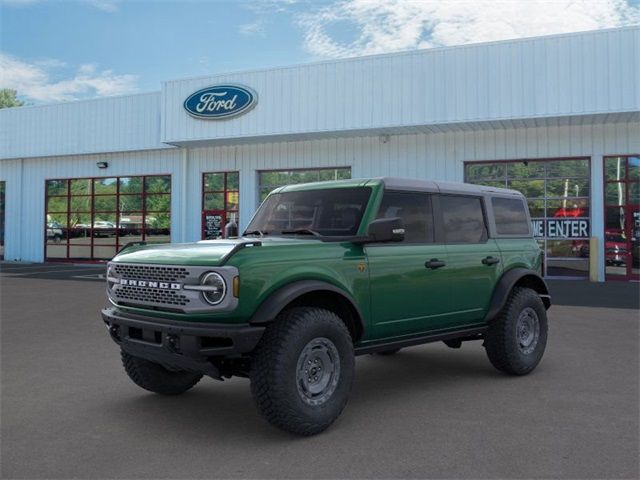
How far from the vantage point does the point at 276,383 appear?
4.11 metres

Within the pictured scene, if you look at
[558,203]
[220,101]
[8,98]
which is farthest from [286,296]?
[8,98]

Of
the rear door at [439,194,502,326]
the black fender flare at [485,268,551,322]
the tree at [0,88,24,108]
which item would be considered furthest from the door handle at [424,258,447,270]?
the tree at [0,88,24,108]

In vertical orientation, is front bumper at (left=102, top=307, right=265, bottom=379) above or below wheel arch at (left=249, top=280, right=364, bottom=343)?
below

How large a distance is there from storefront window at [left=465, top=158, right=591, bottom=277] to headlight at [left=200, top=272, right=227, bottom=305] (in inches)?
607

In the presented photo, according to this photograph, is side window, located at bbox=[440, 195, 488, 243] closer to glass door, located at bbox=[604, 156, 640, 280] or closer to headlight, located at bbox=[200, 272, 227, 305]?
headlight, located at bbox=[200, 272, 227, 305]

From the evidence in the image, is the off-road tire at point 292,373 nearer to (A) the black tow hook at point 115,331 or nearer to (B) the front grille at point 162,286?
(B) the front grille at point 162,286

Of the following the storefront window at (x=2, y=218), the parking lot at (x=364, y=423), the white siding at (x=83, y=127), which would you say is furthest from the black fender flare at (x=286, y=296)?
the storefront window at (x=2, y=218)

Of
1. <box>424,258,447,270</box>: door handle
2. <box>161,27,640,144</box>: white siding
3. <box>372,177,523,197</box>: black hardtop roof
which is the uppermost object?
<box>161,27,640,144</box>: white siding

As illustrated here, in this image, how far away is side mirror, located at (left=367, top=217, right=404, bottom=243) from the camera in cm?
461

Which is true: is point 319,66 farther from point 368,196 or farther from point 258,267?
point 258,267

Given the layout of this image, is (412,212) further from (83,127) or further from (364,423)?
(83,127)

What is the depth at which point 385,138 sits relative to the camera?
19766 millimetres

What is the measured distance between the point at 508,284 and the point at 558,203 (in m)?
13.1

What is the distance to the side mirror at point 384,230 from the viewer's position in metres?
4.61
